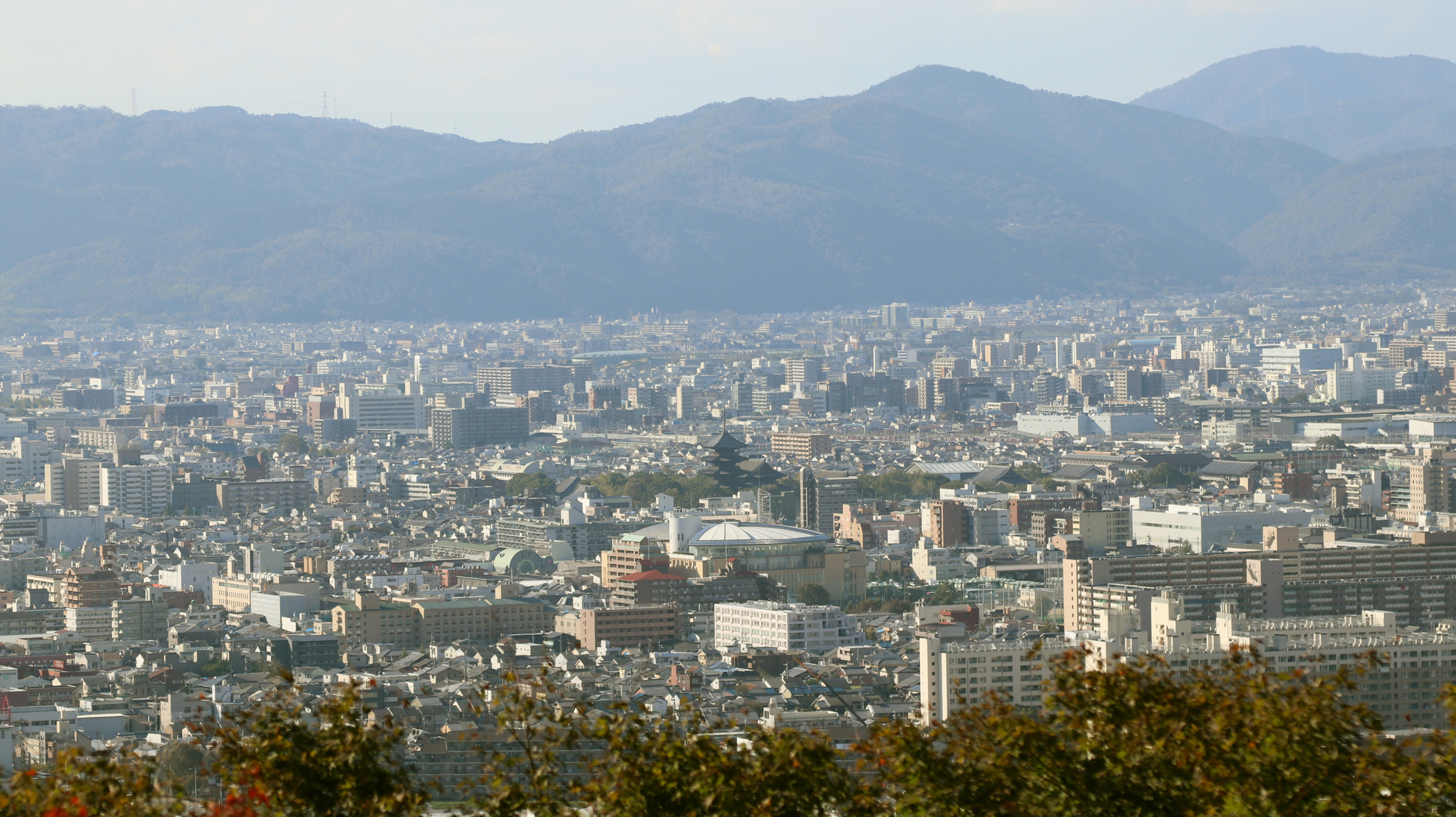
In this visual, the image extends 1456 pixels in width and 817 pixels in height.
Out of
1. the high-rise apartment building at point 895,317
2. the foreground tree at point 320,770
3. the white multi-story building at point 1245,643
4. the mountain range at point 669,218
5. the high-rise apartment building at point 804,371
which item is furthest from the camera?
the mountain range at point 669,218

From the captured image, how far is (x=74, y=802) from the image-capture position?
7.48m

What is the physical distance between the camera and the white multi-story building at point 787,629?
2792 cm

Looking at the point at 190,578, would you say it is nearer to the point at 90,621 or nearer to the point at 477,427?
the point at 90,621

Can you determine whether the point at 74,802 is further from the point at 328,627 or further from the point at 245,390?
the point at 245,390

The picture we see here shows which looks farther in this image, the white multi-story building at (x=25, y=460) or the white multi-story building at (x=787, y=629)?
the white multi-story building at (x=25, y=460)

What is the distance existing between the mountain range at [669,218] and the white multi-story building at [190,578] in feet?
313

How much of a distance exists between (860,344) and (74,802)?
4267 inches

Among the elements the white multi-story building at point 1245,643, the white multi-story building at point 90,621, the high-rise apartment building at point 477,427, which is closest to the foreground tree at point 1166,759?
the white multi-story building at point 1245,643

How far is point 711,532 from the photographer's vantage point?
3706 cm

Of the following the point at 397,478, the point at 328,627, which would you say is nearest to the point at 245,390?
the point at 397,478

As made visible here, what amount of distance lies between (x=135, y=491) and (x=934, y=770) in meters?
45.8

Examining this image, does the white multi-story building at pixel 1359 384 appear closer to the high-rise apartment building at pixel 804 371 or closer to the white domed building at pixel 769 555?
the high-rise apartment building at pixel 804 371

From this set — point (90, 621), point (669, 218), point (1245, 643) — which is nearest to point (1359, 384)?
point (90, 621)

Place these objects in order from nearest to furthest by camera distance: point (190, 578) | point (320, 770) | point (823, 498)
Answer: point (320, 770), point (190, 578), point (823, 498)
